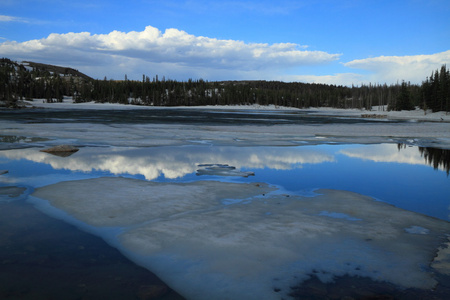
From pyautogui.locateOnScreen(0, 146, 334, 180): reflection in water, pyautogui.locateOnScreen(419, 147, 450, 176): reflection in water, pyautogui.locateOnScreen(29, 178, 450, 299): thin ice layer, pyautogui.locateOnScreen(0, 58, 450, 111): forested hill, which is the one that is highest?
pyautogui.locateOnScreen(0, 58, 450, 111): forested hill

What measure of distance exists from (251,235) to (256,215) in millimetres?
1170

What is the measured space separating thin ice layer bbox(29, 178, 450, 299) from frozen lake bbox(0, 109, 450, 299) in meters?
0.02

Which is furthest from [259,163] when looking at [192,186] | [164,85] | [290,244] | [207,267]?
[164,85]

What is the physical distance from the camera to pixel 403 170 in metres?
13.0

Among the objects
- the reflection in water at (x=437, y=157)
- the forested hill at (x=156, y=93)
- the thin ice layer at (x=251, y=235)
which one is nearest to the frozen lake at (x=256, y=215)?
the thin ice layer at (x=251, y=235)

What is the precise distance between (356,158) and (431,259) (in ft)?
36.0

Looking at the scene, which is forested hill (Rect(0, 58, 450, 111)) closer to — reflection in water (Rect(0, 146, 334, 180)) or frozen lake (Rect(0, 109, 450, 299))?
reflection in water (Rect(0, 146, 334, 180))

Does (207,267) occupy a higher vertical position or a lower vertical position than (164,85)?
lower

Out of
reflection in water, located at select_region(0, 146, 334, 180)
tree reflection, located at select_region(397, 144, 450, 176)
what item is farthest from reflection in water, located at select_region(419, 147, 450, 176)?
reflection in water, located at select_region(0, 146, 334, 180)

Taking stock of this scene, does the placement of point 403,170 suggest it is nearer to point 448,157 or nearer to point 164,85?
point 448,157

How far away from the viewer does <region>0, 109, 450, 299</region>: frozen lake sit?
4656 mm

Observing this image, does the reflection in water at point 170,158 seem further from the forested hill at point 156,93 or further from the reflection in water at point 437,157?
the forested hill at point 156,93

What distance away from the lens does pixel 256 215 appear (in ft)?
23.3

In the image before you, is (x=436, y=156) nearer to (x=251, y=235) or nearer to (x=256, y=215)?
(x=256, y=215)
